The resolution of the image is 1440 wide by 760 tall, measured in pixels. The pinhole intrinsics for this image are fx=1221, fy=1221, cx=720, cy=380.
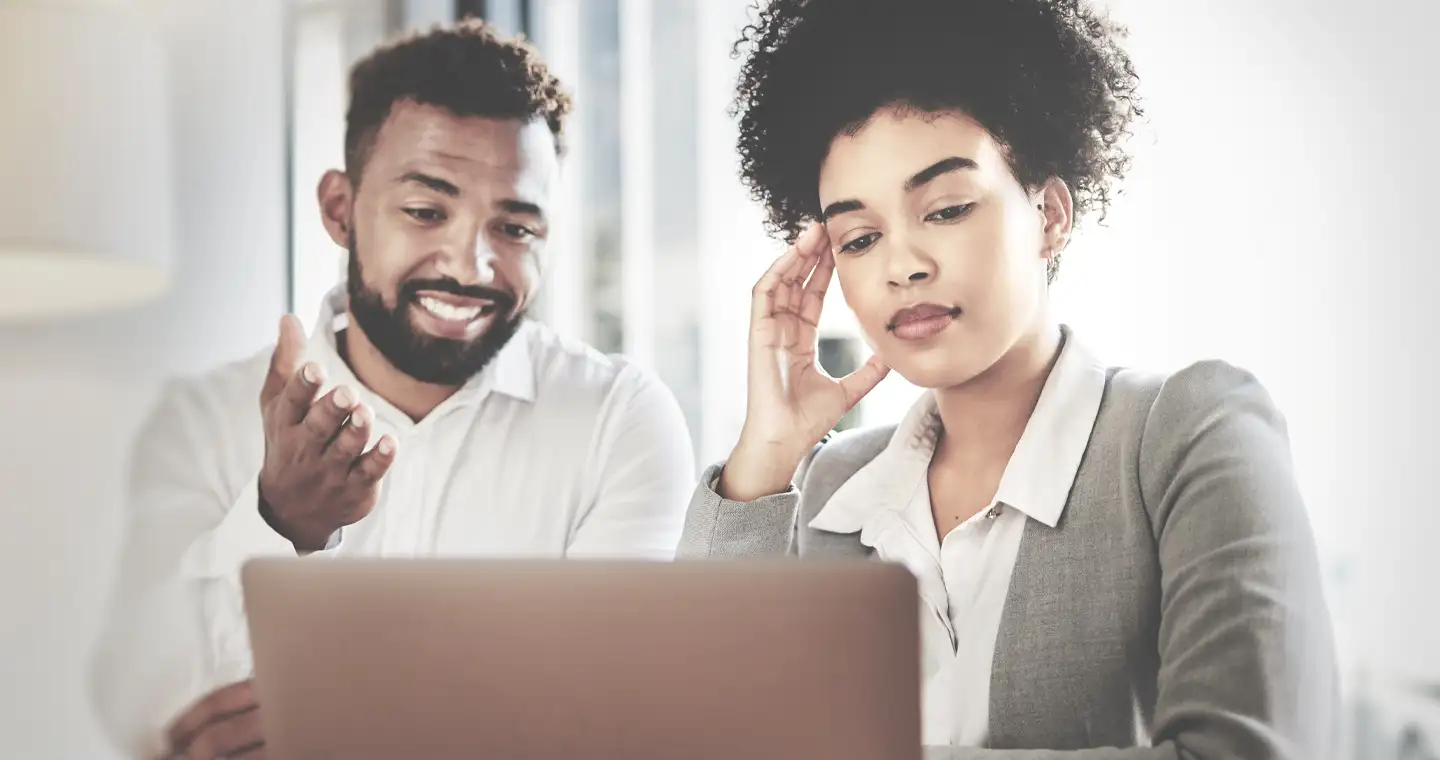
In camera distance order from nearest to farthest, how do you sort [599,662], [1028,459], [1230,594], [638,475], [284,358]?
[599,662] → [1230,594] → [1028,459] → [638,475] → [284,358]

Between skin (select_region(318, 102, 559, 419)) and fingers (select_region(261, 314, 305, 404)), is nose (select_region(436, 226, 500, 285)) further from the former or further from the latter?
fingers (select_region(261, 314, 305, 404))

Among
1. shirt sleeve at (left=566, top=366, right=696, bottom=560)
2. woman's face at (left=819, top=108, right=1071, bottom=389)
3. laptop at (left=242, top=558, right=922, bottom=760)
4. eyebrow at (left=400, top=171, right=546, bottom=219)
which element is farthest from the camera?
eyebrow at (left=400, top=171, right=546, bottom=219)

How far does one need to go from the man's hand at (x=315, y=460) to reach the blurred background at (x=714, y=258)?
13 cm

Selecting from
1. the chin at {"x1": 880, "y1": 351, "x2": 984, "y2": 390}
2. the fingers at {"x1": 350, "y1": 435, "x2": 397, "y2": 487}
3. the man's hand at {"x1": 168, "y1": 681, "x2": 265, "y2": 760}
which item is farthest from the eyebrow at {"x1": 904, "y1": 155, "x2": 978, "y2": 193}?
the man's hand at {"x1": 168, "y1": 681, "x2": 265, "y2": 760}

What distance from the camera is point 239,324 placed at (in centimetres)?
200

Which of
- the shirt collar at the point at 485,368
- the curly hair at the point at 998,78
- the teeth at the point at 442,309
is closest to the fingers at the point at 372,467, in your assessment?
the shirt collar at the point at 485,368

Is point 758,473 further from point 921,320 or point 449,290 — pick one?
point 449,290

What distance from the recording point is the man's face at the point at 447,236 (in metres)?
1.92

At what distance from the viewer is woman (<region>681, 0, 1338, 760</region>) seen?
54.9 inches

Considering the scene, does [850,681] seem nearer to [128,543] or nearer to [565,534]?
[565,534]

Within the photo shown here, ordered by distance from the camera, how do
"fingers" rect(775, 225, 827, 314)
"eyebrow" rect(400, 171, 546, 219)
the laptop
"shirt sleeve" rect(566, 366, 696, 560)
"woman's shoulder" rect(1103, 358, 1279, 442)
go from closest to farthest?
the laptop
"woman's shoulder" rect(1103, 358, 1279, 442)
"fingers" rect(775, 225, 827, 314)
"shirt sleeve" rect(566, 366, 696, 560)
"eyebrow" rect(400, 171, 546, 219)

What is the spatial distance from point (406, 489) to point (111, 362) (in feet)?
1.86

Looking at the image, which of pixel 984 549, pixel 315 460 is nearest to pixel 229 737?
pixel 315 460

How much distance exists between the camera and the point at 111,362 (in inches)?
79.4
